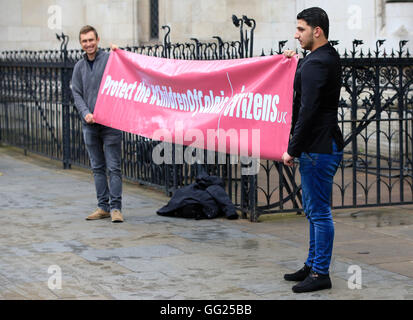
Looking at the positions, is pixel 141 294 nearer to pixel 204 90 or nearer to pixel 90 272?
pixel 90 272

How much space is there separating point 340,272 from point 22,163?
9031 mm

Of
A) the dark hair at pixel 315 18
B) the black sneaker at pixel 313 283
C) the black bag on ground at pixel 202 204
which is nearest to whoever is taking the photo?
the dark hair at pixel 315 18

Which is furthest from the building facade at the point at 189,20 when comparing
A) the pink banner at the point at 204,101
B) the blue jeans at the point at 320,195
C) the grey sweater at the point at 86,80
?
the blue jeans at the point at 320,195

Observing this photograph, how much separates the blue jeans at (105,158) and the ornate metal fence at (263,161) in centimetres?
128

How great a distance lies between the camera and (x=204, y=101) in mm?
9500

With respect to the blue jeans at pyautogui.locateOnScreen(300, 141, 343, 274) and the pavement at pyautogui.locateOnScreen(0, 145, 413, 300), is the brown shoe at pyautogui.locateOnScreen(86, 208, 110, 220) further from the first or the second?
the blue jeans at pyautogui.locateOnScreen(300, 141, 343, 274)

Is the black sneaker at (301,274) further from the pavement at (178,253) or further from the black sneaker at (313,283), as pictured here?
the black sneaker at (313,283)

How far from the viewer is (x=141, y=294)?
21.3ft

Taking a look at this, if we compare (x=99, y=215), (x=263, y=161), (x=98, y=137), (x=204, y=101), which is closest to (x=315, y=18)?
(x=204, y=101)

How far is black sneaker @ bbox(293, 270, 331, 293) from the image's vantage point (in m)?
6.51

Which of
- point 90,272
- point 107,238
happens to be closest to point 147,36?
point 107,238

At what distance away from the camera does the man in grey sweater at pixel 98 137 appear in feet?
31.7

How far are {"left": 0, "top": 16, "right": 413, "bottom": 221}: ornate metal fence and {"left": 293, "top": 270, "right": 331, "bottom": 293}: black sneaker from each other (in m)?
3.00

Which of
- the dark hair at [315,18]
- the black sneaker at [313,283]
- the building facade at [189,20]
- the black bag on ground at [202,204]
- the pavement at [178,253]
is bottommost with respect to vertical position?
the pavement at [178,253]
